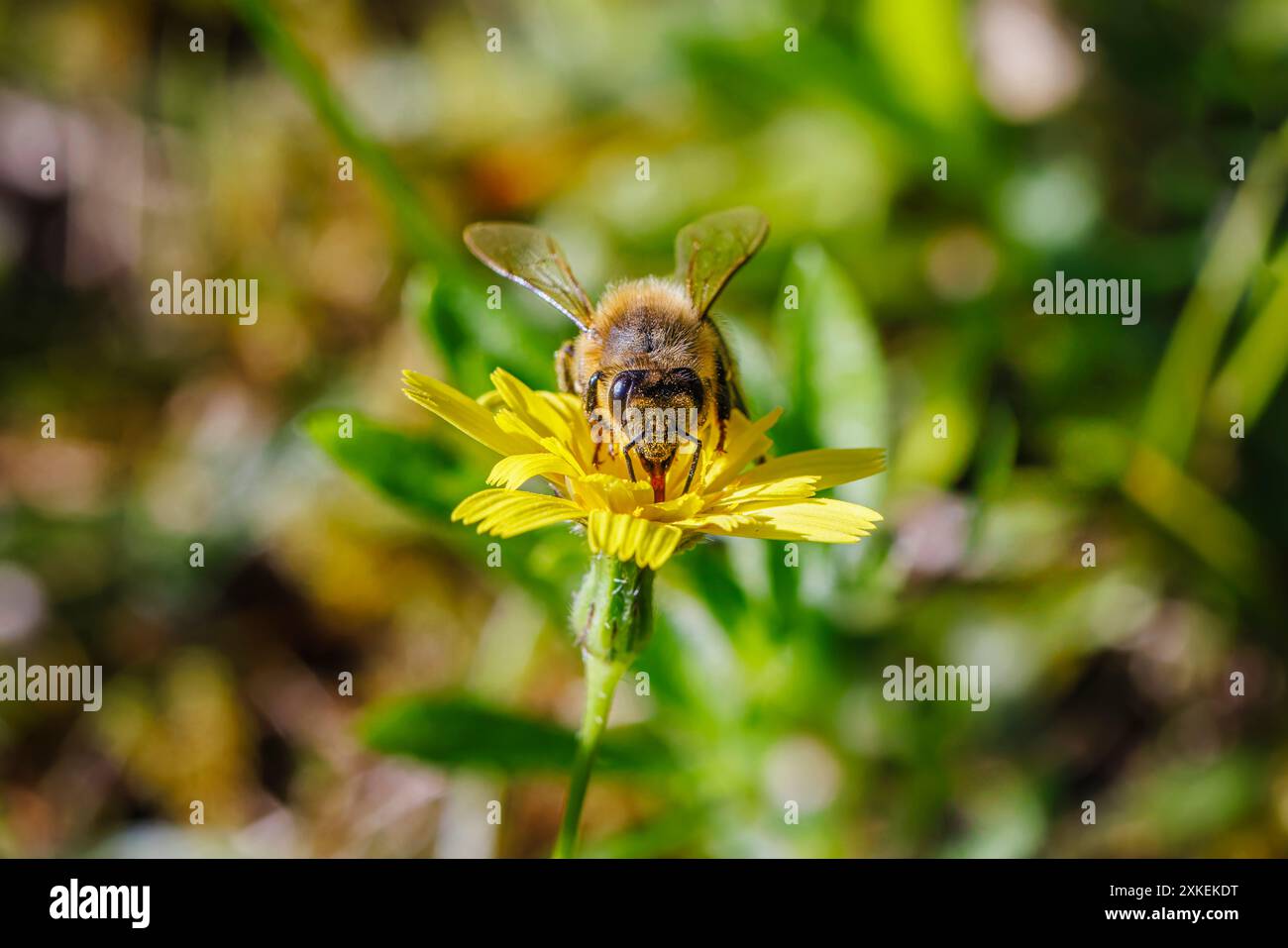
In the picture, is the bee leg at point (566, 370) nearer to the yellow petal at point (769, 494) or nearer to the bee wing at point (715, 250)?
the bee wing at point (715, 250)

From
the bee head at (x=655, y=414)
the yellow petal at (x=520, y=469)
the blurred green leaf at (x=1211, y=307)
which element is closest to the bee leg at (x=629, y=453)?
the bee head at (x=655, y=414)

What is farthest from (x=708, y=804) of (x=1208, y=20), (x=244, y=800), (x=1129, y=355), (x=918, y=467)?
(x=1208, y=20)

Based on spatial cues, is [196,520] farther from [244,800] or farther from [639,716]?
[639,716]

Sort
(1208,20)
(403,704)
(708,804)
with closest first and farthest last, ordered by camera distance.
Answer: (403,704) < (708,804) < (1208,20)

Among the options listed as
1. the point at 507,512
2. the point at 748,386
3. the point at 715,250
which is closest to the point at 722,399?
the point at 715,250

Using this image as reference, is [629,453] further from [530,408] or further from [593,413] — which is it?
[530,408]
